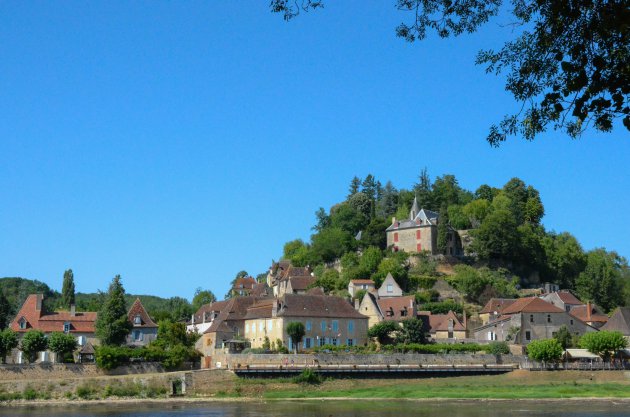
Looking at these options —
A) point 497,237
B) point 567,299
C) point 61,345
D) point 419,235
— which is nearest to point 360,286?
point 419,235

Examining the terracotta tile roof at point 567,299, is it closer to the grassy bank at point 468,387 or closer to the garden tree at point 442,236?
the garden tree at point 442,236

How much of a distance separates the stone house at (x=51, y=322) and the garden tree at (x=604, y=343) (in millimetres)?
41275

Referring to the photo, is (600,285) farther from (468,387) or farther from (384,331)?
(468,387)

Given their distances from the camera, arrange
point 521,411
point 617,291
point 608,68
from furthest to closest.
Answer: point 617,291 → point 521,411 → point 608,68

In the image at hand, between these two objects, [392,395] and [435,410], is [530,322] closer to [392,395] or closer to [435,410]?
[392,395]

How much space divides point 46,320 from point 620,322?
5065 centimetres

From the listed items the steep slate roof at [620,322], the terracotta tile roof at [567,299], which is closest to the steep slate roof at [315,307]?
the steep slate roof at [620,322]

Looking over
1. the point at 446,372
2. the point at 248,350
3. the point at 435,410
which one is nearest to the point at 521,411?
the point at 435,410

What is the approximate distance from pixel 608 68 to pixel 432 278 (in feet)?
244

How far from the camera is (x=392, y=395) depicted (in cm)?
5078

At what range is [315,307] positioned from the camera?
207 feet

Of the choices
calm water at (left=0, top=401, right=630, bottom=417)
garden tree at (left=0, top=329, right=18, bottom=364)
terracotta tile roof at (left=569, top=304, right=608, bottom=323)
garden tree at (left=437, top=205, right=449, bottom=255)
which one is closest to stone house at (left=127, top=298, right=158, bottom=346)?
garden tree at (left=0, top=329, right=18, bottom=364)

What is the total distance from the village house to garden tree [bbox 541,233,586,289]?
10944 millimetres

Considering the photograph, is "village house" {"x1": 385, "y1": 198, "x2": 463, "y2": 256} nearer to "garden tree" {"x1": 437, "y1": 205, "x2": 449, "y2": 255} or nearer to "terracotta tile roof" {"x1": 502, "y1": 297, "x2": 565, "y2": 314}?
"garden tree" {"x1": 437, "y1": 205, "x2": 449, "y2": 255}
